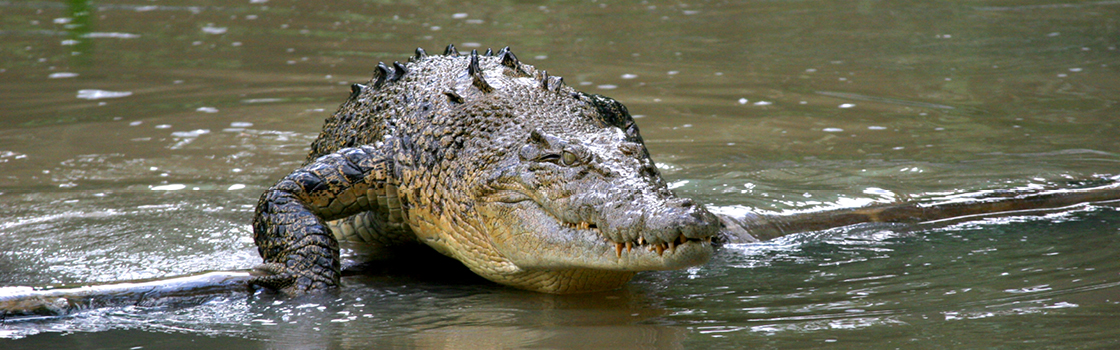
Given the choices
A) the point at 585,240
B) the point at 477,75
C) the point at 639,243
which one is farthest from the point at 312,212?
the point at 639,243

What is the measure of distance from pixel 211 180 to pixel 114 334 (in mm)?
2629

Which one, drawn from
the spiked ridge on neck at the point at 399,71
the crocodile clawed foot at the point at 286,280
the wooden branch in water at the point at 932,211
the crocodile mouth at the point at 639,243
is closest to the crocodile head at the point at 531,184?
the crocodile mouth at the point at 639,243

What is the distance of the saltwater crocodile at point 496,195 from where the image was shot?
9.96 ft

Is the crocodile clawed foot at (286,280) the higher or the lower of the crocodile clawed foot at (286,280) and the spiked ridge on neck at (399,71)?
the lower

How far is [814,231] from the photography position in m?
4.52

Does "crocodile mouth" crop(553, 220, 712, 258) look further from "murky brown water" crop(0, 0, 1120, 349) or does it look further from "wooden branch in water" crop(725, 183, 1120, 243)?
"wooden branch in water" crop(725, 183, 1120, 243)

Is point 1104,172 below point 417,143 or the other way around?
below

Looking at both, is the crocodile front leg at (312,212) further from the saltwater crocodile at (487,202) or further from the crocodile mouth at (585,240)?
the crocodile mouth at (585,240)

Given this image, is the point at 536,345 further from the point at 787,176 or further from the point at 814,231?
the point at 787,176

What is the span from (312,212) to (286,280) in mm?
387

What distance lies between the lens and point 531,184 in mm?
3332

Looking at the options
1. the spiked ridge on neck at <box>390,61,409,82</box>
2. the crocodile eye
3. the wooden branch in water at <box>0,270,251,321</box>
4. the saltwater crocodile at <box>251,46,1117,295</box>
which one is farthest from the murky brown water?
the spiked ridge on neck at <box>390,61,409,82</box>

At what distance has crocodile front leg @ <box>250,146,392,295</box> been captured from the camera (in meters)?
3.63

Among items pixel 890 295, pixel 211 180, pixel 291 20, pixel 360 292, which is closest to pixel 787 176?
pixel 890 295
